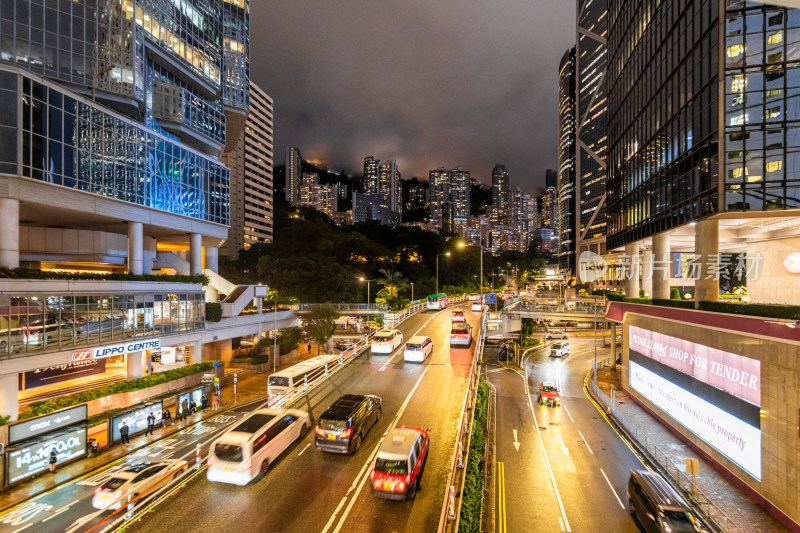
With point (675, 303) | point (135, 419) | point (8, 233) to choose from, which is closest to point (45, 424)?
point (135, 419)

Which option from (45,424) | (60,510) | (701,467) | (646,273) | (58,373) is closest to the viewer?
(60,510)

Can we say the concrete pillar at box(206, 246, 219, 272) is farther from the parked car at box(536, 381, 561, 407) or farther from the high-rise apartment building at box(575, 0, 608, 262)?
the high-rise apartment building at box(575, 0, 608, 262)

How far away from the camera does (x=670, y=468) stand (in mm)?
21094

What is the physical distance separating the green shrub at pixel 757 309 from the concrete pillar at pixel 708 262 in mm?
1331

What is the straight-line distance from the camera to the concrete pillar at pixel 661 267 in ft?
105

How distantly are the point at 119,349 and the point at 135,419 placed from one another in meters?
9.23

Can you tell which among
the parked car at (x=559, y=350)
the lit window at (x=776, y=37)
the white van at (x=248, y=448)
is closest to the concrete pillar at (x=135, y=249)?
the white van at (x=248, y=448)

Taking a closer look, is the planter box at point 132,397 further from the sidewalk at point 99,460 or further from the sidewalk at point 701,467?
the sidewalk at point 701,467

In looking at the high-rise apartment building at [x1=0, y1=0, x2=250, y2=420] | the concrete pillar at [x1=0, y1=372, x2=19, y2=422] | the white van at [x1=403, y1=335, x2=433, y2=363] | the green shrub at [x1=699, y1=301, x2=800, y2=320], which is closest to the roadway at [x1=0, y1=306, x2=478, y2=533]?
the white van at [x1=403, y1=335, x2=433, y2=363]

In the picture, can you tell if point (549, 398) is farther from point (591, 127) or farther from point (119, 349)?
point (591, 127)

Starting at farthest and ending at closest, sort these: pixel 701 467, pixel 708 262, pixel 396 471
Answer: pixel 708 262, pixel 701 467, pixel 396 471

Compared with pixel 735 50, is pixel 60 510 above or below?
below

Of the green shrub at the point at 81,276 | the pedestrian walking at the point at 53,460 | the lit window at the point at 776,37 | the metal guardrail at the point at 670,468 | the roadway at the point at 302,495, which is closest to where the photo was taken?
the roadway at the point at 302,495

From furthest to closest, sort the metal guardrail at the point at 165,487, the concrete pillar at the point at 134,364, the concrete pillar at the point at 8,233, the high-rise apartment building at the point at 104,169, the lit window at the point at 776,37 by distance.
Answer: the concrete pillar at the point at 134,364, the high-rise apartment building at the point at 104,169, the concrete pillar at the point at 8,233, the lit window at the point at 776,37, the metal guardrail at the point at 165,487
